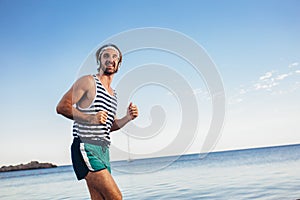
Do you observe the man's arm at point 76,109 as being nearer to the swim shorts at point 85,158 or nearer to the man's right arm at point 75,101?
the man's right arm at point 75,101

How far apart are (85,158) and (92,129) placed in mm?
138

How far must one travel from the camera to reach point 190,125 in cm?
256

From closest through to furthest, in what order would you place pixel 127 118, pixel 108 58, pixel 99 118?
pixel 99 118, pixel 108 58, pixel 127 118

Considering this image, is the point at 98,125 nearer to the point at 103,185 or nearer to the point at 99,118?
the point at 99,118

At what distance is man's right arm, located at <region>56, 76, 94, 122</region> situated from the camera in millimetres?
1851

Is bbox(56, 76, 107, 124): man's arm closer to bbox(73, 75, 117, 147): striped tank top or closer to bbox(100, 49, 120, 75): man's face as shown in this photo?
bbox(73, 75, 117, 147): striped tank top

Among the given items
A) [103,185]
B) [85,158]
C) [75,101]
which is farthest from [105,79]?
[103,185]

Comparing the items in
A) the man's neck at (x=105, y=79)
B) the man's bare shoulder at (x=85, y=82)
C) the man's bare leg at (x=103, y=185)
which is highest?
the man's neck at (x=105, y=79)

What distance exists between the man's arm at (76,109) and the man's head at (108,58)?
6.1 inches

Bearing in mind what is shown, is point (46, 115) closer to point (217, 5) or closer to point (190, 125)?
point (217, 5)

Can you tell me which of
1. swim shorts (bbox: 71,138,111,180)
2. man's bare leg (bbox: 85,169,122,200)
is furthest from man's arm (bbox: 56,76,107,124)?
man's bare leg (bbox: 85,169,122,200)

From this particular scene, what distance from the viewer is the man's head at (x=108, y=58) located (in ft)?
6.62

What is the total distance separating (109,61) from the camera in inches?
79.4

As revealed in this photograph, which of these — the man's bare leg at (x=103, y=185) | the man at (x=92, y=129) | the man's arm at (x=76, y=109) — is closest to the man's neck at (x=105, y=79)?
the man at (x=92, y=129)
